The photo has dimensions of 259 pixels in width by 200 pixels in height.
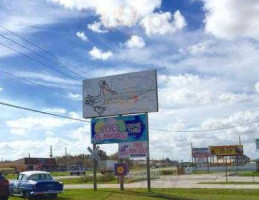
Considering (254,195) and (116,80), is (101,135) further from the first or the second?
(254,195)

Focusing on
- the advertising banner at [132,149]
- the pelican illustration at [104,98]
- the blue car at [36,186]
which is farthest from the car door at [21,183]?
the pelican illustration at [104,98]

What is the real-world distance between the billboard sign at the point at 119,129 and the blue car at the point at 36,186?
7.23m

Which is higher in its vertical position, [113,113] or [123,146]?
[113,113]

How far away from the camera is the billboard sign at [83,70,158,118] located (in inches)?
1231

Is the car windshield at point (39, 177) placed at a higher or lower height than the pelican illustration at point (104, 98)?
lower

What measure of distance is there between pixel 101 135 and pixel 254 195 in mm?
11519

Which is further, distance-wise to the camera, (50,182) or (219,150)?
(219,150)

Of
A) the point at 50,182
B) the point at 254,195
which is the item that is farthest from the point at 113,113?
the point at 254,195

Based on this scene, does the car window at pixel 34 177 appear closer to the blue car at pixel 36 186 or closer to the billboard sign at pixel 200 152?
the blue car at pixel 36 186

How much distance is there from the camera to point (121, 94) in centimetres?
3253

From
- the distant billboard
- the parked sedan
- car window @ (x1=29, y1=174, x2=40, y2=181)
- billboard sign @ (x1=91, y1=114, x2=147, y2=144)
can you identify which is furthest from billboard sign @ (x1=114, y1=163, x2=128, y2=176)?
the distant billboard

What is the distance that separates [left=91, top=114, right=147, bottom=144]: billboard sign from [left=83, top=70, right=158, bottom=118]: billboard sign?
473 millimetres

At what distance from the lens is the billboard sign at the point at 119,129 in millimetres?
31198

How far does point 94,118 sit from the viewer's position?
3359 centimetres
